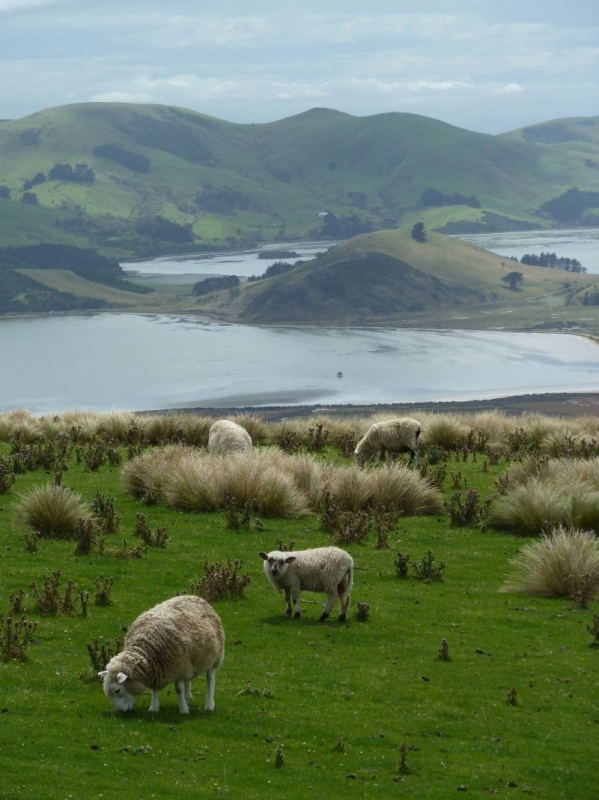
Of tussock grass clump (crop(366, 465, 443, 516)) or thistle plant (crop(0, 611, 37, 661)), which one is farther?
tussock grass clump (crop(366, 465, 443, 516))

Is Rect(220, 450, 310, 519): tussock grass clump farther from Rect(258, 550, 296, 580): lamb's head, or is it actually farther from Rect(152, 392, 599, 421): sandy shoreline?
Rect(152, 392, 599, 421): sandy shoreline

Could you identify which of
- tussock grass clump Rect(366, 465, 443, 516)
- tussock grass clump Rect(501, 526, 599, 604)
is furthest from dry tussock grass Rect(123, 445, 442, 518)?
tussock grass clump Rect(501, 526, 599, 604)

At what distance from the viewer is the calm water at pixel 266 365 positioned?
90500 mm

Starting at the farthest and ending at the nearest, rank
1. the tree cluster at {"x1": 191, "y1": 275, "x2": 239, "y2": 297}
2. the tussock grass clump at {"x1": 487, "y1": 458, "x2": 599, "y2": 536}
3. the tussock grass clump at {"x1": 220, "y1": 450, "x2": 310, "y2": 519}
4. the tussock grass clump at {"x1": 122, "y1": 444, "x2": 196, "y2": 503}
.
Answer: the tree cluster at {"x1": 191, "y1": 275, "x2": 239, "y2": 297} < the tussock grass clump at {"x1": 122, "y1": 444, "x2": 196, "y2": 503} < the tussock grass clump at {"x1": 220, "y1": 450, "x2": 310, "y2": 519} < the tussock grass clump at {"x1": 487, "y1": 458, "x2": 599, "y2": 536}

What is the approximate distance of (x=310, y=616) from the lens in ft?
45.8

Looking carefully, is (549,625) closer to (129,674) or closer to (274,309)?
(129,674)

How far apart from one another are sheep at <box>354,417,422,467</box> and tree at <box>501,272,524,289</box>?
512 ft

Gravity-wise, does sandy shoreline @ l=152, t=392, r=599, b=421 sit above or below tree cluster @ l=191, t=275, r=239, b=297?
below

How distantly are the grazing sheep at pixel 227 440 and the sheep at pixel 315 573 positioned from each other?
10.5m

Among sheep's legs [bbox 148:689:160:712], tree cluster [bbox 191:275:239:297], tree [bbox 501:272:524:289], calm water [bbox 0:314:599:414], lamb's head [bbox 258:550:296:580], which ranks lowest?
calm water [bbox 0:314:599:414]

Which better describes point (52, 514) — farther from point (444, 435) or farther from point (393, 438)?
point (444, 435)

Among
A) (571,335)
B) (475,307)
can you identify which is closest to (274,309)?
(475,307)

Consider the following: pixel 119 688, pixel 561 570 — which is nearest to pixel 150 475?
pixel 561 570

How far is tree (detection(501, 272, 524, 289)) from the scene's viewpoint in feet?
582
